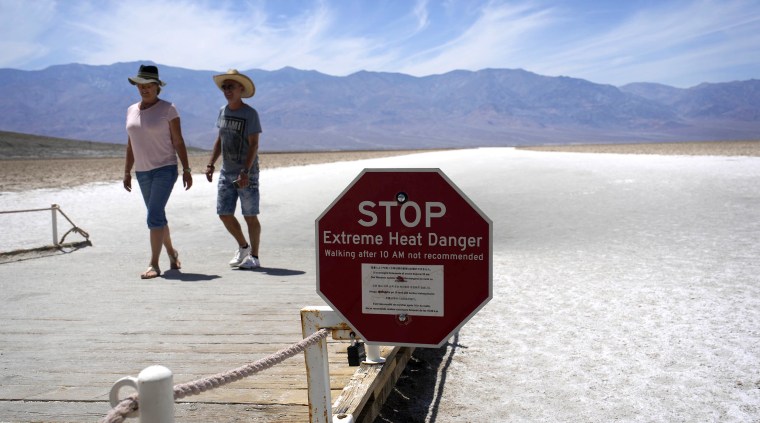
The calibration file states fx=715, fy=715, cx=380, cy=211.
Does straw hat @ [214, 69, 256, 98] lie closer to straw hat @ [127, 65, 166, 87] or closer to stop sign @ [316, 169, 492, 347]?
straw hat @ [127, 65, 166, 87]

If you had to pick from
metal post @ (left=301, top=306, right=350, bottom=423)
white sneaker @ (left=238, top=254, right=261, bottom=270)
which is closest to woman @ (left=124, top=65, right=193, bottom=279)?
white sneaker @ (left=238, top=254, right=261, bottom=270)

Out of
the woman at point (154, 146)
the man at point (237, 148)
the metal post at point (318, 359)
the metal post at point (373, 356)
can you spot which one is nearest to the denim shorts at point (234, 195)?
the man at point (237, 148)

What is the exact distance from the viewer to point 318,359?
8.14 ft

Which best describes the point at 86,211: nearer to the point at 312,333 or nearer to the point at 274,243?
the point at 274,243

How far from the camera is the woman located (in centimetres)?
579

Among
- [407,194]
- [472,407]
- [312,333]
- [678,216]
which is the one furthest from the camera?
[678,216]

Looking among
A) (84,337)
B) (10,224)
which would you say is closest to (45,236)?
(10,224)

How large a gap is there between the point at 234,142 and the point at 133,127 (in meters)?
0.83

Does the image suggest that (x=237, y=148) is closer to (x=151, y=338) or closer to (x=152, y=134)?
(x=152, y=134)

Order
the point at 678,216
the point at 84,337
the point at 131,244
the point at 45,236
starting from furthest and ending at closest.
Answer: the point at 678,216
the point at 45,236
the point at 131,244
the point at 84,337

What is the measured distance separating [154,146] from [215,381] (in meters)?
4.33

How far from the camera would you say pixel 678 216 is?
10.8 metres

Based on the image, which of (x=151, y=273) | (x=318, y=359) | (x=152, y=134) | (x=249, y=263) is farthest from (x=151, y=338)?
(x=249, y=263)

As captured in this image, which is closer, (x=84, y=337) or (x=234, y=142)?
(x=84, y=337)
